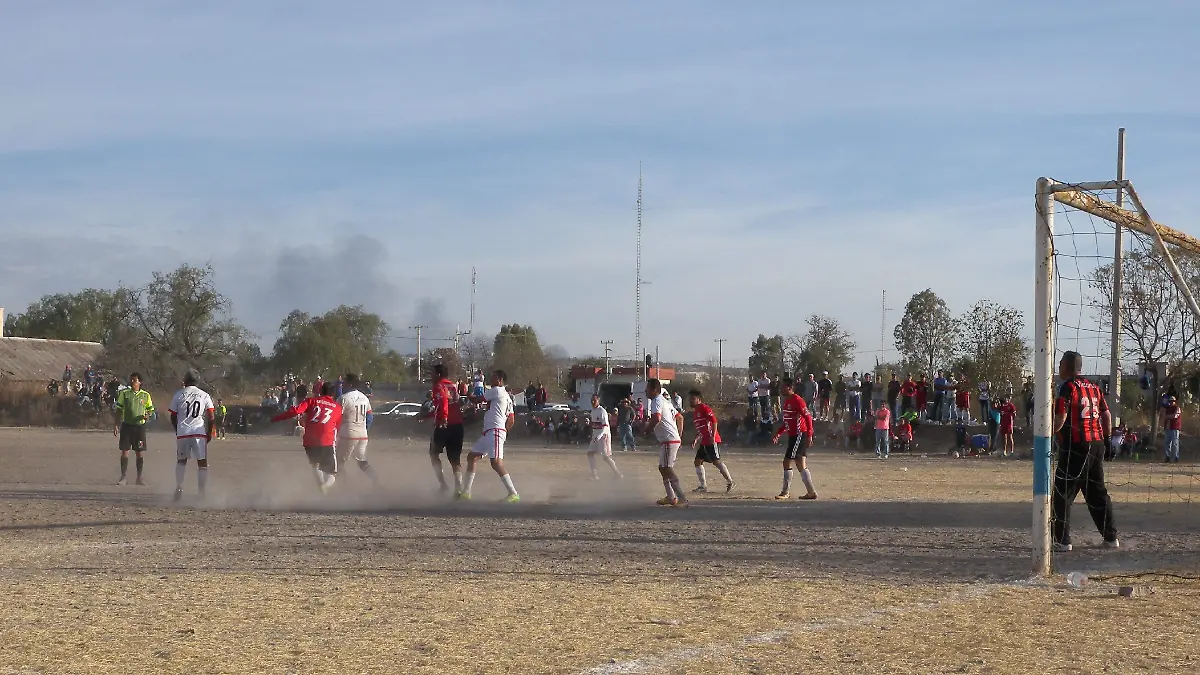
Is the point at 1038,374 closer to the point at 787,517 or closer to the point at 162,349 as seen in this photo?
the point at 787,517

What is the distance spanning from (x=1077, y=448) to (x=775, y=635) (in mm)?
5740

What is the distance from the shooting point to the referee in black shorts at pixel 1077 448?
39.3 ft

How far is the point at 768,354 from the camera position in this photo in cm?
8350

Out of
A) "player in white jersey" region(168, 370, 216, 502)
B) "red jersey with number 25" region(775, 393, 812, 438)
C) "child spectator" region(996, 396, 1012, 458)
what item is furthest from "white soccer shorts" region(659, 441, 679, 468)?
"child spectator" region(996, 396, 1012, 458)

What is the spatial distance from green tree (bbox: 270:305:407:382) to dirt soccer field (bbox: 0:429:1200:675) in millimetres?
78615

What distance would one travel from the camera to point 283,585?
31.7ft

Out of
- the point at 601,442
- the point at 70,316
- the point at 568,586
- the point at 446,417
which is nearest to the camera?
the point at 568,586

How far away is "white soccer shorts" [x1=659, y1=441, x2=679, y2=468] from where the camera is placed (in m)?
17.3

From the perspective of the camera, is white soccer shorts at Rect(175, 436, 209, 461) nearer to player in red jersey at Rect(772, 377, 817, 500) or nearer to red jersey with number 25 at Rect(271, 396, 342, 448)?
red jersey with number 25 at Rect(271, 396, 342, 448)

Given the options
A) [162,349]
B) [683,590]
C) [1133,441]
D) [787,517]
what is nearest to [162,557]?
[683,590]

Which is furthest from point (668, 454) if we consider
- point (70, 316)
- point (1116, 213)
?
point (70, 316)

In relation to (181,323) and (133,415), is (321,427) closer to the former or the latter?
(133,415)

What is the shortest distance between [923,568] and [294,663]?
608 cm

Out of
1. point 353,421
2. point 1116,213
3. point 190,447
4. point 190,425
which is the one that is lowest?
point 190,447
